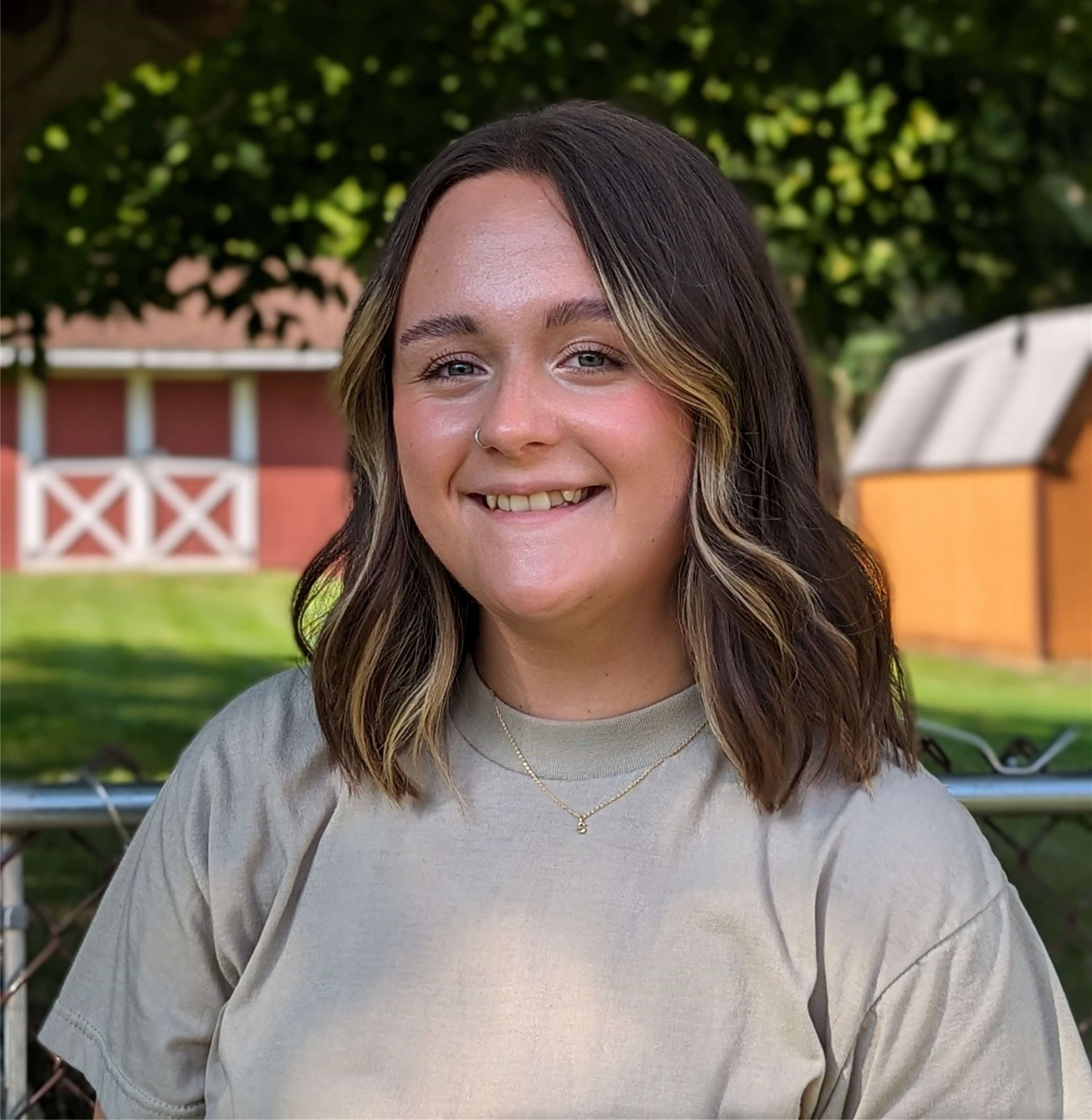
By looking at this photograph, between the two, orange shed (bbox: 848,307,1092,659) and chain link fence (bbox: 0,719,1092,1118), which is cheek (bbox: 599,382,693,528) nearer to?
chain link fence (bbox: 0,719,1092,1118)

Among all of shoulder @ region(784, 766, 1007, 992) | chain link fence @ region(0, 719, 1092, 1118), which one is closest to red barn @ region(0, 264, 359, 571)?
chain link fence @ region(0, 719, 1092, 1118)

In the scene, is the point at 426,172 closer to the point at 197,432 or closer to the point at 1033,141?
the point at 1033,141

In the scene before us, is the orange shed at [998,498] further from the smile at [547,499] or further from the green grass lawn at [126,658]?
the smile at [547,499]

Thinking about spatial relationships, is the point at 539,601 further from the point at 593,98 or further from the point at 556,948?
the point at 593,98

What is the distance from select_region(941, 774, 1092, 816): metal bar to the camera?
185 cm

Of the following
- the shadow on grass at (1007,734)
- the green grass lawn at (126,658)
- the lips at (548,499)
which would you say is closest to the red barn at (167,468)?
the green grass lawn at (126,658)

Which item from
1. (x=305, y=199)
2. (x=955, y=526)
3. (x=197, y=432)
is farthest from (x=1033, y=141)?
(x=197, y=432)

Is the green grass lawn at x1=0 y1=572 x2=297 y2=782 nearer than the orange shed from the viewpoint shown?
Yes

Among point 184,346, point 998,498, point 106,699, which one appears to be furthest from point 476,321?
point 184,346

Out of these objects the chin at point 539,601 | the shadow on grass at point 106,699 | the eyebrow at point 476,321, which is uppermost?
the eyebrow at point 476,321

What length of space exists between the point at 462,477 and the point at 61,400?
2345 cm

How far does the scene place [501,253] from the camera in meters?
1.54

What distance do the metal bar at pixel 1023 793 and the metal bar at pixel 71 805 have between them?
35.5 inches

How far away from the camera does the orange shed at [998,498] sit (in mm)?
14633
